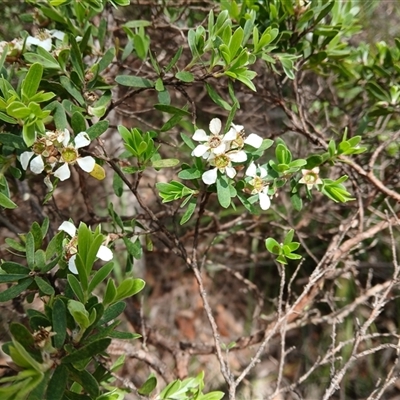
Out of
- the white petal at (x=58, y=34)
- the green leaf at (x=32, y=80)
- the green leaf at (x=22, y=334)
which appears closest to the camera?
the green leaf at (x=22, y=334)

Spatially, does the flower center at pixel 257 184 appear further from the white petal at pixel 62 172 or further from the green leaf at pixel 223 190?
the white petal at pixel 62 172

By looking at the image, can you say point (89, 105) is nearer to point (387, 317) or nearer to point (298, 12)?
point (298, 12)

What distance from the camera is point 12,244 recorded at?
2.87ft

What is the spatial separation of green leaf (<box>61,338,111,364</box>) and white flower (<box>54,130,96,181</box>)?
311 mm

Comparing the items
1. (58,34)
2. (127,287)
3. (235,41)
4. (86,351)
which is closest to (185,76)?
(235,41)

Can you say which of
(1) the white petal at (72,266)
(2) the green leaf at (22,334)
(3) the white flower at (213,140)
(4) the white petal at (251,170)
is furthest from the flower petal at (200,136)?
(2) the green leaf at (22,334)

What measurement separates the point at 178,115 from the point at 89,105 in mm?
196

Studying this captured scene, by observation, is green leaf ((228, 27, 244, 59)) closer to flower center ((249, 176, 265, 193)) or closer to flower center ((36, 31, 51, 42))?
flower center ((249, 176, 265, 193))

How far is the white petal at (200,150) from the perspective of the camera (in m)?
0.85

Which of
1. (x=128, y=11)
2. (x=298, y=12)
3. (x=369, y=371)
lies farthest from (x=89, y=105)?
(x=369, y=371)

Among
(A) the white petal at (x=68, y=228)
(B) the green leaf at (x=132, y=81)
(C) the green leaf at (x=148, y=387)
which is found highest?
(B) the green leaf at (x=132, y=81)

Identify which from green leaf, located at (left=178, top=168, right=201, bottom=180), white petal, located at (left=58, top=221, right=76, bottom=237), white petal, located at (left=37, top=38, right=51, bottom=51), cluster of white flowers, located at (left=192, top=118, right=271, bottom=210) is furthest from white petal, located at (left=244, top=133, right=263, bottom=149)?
white petal, located at (left=37, top=38, right=51, bottom=51)

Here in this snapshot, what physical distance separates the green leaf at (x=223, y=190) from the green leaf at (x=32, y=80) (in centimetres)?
37

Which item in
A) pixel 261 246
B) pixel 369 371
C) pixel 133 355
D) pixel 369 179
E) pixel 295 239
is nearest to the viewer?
pixel 369 179
